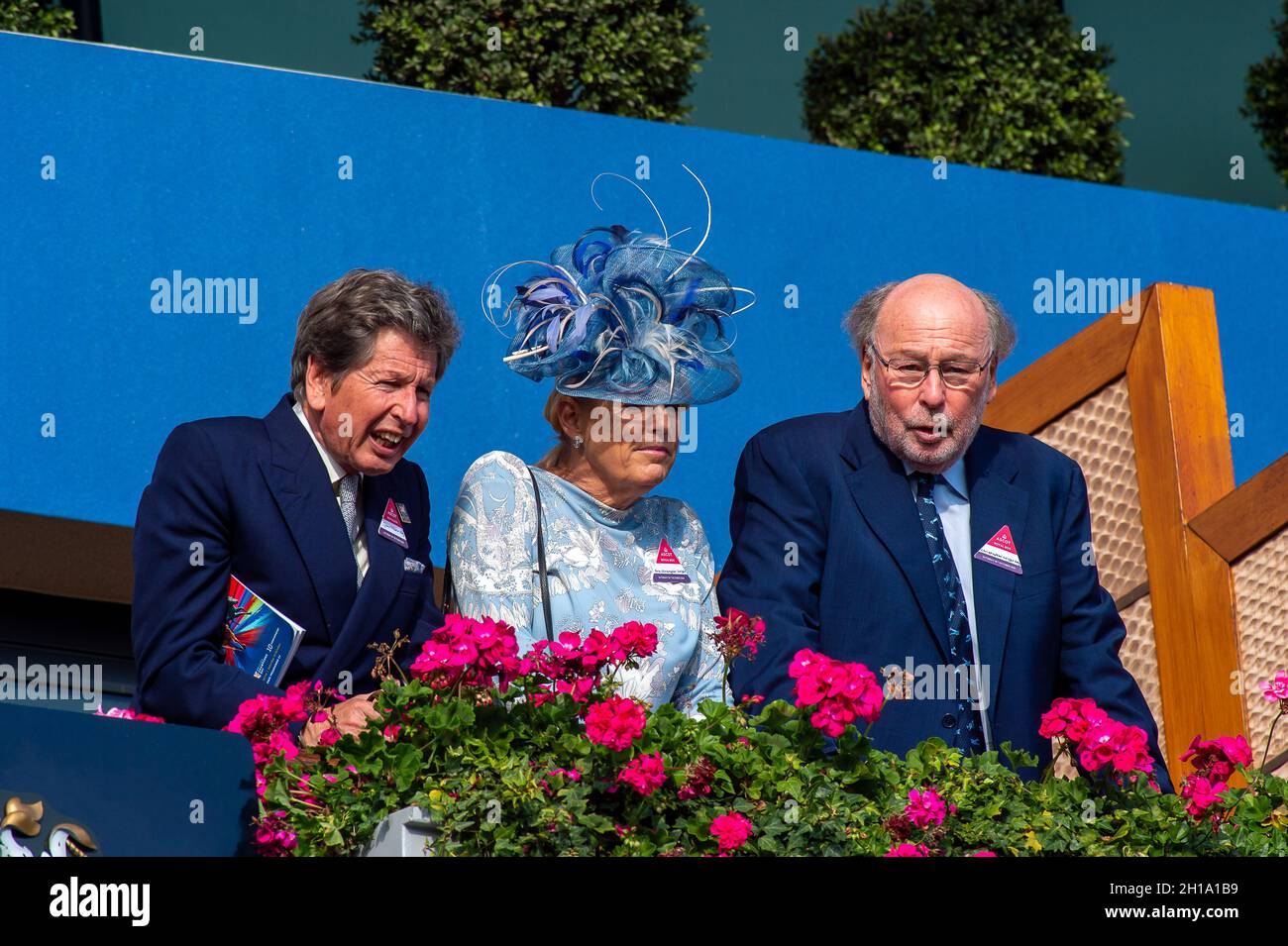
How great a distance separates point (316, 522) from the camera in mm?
3537

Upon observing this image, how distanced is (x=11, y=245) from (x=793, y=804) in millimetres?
3458

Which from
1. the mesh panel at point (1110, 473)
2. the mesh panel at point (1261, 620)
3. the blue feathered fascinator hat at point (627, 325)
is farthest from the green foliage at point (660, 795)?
the mesh panel at point (1110, 473)

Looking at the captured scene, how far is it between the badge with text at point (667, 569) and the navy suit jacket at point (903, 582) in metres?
0.10

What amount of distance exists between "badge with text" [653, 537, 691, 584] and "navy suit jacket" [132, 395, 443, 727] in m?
0.51

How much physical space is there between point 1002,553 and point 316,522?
4.93 feet

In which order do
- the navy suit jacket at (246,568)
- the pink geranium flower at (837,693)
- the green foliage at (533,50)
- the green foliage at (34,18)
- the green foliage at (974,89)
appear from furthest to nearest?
the green foliage at (974,89)
the green foliage at (533,50)
the green foliage at (34,18)
the navy suit jacket at (246,568)
the pink geranium flower at (837,693)

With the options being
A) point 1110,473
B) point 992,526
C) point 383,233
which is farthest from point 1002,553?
point 383,233

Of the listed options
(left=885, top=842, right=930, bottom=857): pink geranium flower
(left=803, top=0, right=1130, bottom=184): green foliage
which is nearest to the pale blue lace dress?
(left=885, top=842, right=930, bottom=857): pink geranium flower

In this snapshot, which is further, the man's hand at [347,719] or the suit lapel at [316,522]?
the suit lapel at [316,522]

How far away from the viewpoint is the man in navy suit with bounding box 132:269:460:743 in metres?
3.36

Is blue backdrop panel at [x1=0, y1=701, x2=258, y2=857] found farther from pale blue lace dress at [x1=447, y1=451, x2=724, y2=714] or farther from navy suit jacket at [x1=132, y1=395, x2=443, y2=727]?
pale blue lace dress at [x1=447, y1=451, x2=724, y2=714]

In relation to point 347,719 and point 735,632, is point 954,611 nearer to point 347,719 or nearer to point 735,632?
point 735,632

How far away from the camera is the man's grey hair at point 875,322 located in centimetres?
393

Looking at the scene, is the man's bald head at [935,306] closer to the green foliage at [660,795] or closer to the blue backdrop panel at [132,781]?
the green foliage at [660,795]
